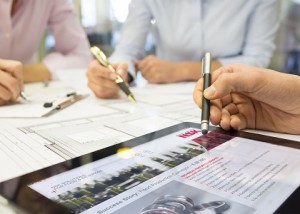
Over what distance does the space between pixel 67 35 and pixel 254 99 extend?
0.99 meters

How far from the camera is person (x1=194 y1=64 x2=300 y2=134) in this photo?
442 millimetres

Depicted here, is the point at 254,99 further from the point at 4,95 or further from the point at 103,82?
the point at 4,95

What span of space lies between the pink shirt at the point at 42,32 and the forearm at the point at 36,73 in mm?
26

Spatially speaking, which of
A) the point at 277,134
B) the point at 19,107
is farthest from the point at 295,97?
the point at 19,107

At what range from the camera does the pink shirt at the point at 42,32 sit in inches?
43.4

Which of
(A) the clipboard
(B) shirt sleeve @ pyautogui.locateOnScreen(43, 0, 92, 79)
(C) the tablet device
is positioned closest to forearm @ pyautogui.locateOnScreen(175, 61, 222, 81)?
(A) the clipboard

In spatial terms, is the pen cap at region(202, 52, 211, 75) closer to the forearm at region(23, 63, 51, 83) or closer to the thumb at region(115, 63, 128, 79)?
the thumb at region(115, 63, 128, 79)

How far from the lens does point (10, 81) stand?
678 mm

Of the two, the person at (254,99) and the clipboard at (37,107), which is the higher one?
the person at (254,99)

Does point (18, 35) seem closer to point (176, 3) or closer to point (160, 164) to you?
point (176, 3)

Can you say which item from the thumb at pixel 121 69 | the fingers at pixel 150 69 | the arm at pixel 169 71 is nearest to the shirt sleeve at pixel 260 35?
the arm at pixel 169 71

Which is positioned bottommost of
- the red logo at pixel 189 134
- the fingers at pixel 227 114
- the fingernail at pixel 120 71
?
the red logo at pixel 189 134

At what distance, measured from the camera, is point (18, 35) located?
45.6 inches

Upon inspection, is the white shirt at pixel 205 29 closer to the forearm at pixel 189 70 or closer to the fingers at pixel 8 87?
the forearm at pixel 189 70
